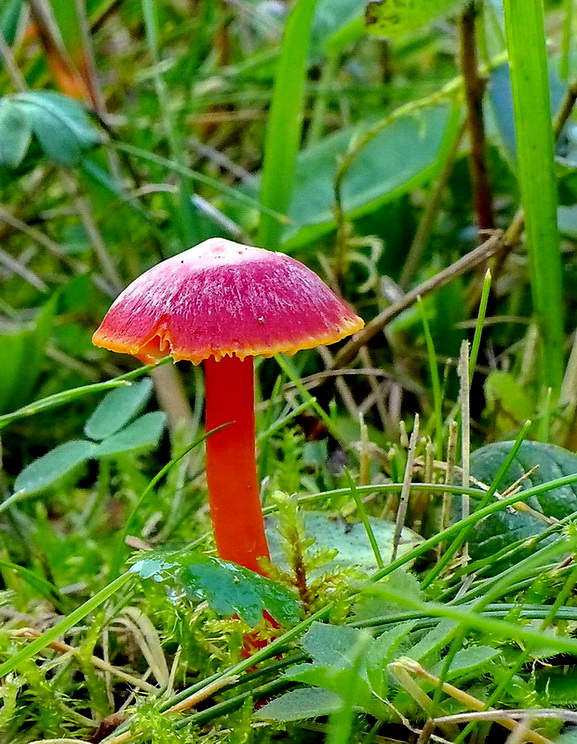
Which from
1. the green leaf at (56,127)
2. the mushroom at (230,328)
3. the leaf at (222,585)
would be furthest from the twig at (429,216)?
the leaf at (222,585)

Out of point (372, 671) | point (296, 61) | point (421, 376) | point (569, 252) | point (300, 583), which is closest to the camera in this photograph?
point (372, 671)

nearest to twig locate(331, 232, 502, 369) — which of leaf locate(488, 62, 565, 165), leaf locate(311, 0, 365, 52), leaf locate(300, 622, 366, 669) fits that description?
leaf locate(488, 62, 565, 165)

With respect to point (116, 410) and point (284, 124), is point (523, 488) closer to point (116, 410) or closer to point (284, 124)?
point (116, 410)

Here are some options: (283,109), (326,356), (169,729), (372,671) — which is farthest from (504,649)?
(283,109)

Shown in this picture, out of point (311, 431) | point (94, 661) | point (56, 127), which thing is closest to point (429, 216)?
point (311, 431)

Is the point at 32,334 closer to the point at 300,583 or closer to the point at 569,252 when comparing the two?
the point at 300,583
